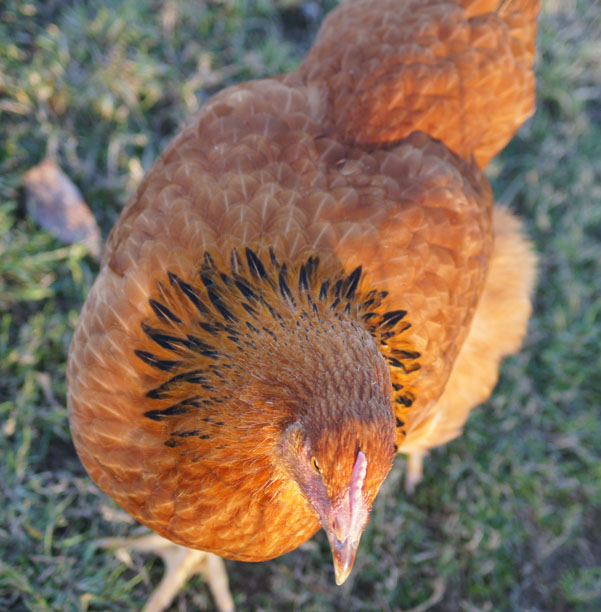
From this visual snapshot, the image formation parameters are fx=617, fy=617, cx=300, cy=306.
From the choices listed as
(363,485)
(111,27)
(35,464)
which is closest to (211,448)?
(363,485)

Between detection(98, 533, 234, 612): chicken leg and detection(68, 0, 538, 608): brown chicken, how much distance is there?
3.8 inches

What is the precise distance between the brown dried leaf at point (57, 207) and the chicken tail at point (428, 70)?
1.35 meters

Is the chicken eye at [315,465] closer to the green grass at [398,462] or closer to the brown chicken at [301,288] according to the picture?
the brown chicken at [301,288]

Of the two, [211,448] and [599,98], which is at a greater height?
[599,98]

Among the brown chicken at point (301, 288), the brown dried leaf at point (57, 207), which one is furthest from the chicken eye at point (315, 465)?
the brown dried leaf at point (57, 207)

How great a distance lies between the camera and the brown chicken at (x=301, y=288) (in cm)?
174

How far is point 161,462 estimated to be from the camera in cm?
190

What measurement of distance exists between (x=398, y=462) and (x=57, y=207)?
85.5 inches

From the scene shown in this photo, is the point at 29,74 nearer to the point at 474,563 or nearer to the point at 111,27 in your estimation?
the point at 111,27

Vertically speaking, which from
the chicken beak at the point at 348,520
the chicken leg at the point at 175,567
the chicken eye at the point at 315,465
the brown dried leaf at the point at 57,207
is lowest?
the chicken leg at the point at 175,567

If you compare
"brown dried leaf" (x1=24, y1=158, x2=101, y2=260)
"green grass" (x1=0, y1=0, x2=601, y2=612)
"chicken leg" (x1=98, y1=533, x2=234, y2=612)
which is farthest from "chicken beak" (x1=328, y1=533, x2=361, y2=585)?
"brown dried leaf" (x1=24, y1=158, x2=101, y2=260)

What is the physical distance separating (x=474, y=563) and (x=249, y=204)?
2.17 metres

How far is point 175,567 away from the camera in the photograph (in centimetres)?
264

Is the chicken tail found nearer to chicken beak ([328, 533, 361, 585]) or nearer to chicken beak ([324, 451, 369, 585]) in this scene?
chicken beak ([324, 451, 369, 585])
